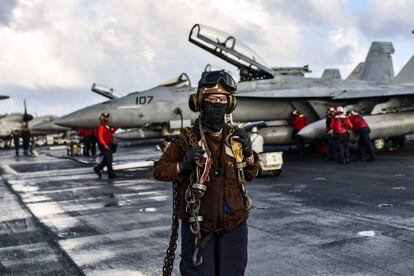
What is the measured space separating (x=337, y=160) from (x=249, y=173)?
1177 cm

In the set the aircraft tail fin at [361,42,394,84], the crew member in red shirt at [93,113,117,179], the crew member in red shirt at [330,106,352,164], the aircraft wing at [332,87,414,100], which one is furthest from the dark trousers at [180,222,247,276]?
the aircraft tail fin at [361,42,394,84]

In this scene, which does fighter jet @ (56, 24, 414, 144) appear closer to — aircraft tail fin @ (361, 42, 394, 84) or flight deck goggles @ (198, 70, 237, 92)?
aircraft tail fin @ (361, 42, 394, 84)

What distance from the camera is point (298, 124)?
16.8 m

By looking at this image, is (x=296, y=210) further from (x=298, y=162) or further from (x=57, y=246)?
(x=298, y=162)

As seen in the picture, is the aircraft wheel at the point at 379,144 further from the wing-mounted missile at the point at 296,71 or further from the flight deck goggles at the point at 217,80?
the flight deck goggles at the point at 217,80

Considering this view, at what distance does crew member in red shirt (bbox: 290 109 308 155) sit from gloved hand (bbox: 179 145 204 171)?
1377 centimetres

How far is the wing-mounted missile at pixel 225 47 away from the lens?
1535 centimetres

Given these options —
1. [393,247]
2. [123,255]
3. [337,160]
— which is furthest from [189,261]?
[337,160]

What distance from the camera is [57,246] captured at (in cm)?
566

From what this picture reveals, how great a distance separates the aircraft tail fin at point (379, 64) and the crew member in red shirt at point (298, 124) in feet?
21.8

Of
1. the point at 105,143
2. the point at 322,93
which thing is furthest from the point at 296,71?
the point at 105,143

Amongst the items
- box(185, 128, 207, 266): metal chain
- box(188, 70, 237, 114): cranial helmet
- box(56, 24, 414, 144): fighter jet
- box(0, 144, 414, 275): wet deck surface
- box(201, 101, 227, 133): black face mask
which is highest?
box(56, 24, 414, 144): fighter jet

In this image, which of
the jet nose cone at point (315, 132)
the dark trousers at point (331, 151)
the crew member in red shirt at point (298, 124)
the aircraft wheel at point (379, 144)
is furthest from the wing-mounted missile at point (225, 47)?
the aircraft wheel at point (379, 144)

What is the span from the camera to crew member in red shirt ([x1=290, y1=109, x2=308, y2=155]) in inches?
658
